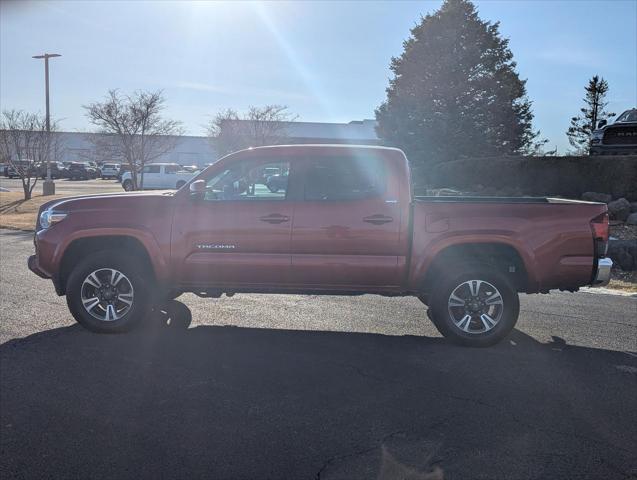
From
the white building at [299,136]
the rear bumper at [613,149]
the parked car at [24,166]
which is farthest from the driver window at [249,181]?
the white building at [299,136]

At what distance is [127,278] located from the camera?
583 cm

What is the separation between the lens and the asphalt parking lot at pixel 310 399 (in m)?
Result: 3.36

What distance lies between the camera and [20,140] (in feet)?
93.9

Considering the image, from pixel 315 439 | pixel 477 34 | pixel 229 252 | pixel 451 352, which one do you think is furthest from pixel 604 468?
pixel 477 34

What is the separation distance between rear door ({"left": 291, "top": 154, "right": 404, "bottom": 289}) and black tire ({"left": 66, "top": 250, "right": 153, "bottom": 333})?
1.55 m

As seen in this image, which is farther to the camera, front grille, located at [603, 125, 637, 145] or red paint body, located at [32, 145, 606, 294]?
front grille, located at [603, 125, 637, 145]

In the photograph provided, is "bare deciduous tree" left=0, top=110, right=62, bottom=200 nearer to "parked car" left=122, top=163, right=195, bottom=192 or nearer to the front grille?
"parked car" left=122, top=163, right=195, bottom=192

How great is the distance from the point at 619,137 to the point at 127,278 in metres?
16.5

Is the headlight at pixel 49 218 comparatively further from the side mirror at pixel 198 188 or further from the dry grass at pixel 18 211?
the dry grass at pixel 18 211

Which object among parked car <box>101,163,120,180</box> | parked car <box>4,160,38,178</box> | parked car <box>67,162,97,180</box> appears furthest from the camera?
parked car <box>101,163,120,180</box>

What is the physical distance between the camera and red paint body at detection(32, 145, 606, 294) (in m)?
A: 5.66

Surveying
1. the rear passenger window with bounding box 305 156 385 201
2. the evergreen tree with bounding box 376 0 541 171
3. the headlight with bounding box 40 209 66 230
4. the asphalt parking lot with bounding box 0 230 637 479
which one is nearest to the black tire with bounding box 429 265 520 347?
the asphalt parking lot with bounding box 0 230 637 479

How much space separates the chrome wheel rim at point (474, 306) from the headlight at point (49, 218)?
4.05 meters

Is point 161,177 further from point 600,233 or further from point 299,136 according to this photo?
point 299,136
